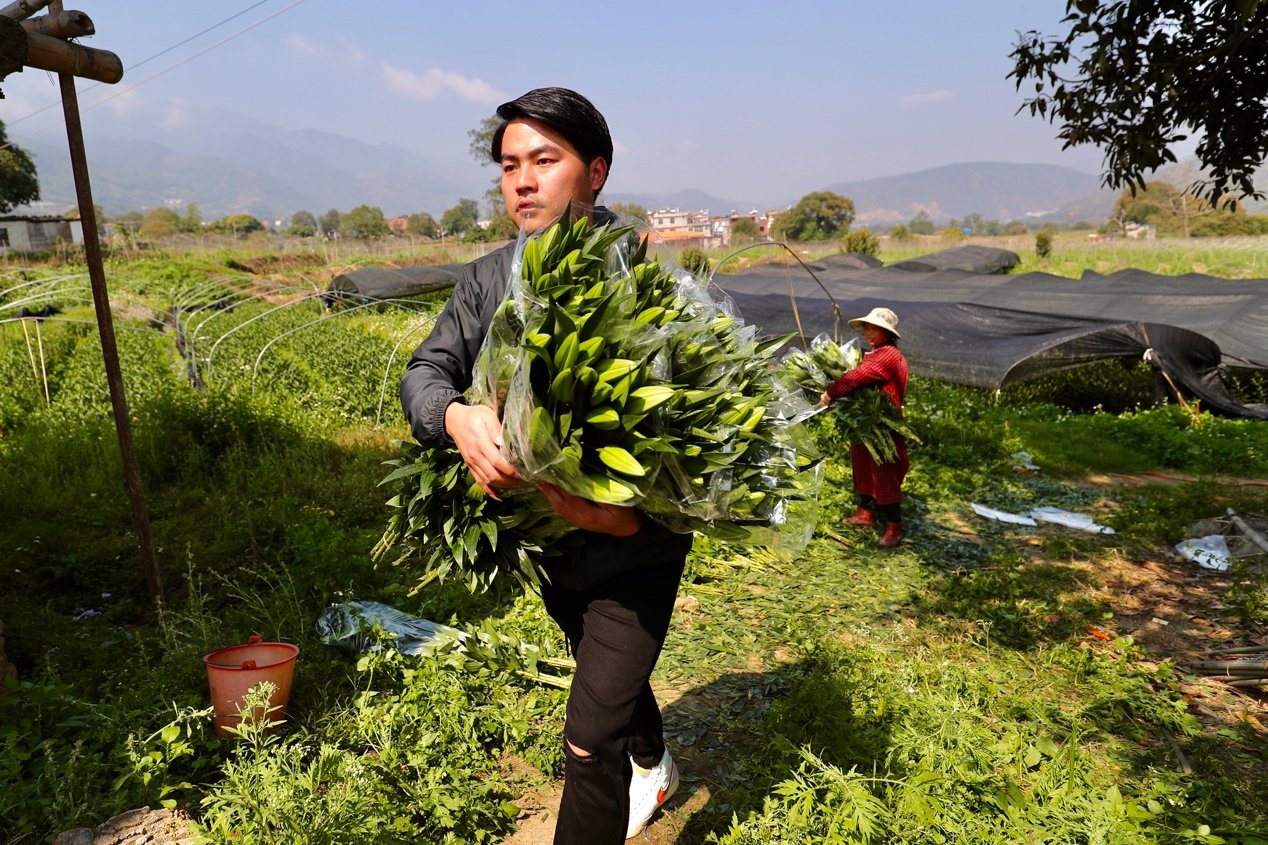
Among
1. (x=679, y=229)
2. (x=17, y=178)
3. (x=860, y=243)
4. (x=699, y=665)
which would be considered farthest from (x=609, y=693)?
(x=17, y=178)

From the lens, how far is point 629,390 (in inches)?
68.4

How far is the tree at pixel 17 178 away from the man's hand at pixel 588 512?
4703 cm

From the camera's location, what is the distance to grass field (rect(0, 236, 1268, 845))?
2.53 metres

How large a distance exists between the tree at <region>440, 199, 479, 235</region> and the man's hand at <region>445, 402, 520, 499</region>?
96.2m

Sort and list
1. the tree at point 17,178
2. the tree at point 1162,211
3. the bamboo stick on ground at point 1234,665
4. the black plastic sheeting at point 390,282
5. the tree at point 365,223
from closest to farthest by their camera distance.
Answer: the bamboo stick on ground at point 1234,665
the black plastic sheeting at point 390,282
the tree at point 17,178
the tree at point 1162,211
the tree at point 365,223

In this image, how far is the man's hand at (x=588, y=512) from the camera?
1.80 meters

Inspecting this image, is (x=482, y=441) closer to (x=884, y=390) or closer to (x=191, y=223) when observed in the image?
(x=884, y=390)

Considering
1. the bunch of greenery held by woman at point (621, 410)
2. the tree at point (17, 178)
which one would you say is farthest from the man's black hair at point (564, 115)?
the tree at point (17, 178)

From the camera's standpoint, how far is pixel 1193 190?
4.17 meters

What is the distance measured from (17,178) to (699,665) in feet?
167

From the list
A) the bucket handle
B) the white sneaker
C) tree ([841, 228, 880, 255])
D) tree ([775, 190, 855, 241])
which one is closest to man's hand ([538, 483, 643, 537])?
the white sneaker

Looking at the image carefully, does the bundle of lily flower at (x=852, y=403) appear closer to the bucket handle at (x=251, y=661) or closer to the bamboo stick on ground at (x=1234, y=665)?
the bamboo stick on ground at (x=1234, y=665)

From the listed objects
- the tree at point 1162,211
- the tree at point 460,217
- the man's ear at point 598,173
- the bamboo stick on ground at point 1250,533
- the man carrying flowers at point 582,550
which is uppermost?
the tree at point 460,217

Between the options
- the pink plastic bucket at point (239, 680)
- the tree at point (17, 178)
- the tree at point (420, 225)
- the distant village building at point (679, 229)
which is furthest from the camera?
the tree at point (420, 225)
